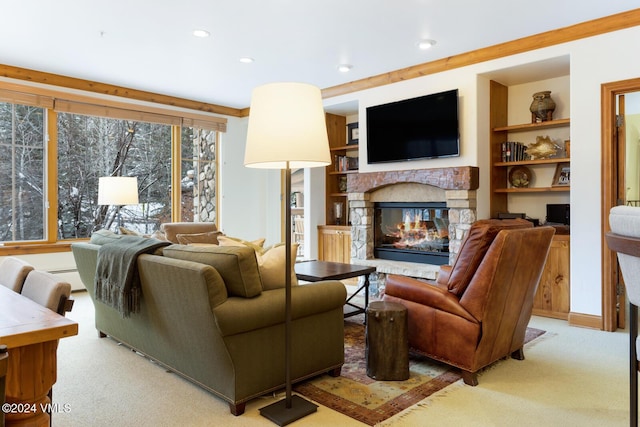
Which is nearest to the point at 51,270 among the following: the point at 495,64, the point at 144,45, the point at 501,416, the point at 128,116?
the point at 128,116

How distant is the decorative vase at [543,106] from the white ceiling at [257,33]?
2.46ft

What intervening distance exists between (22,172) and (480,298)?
5.05 meters

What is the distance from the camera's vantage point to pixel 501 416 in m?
2.22

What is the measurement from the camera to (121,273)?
2.73 metres

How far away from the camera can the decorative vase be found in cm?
443

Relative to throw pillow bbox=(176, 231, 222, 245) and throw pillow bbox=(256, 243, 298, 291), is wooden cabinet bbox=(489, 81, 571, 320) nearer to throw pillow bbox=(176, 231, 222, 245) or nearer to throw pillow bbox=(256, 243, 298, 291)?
throw pillow bbox=(256, 243, 298, 291)

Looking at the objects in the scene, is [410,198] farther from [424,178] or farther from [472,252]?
[472,252]

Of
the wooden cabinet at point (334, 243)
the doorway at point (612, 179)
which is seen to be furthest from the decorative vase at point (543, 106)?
the wooden cabinet at point (334, 243)

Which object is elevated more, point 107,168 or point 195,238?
point 107,168

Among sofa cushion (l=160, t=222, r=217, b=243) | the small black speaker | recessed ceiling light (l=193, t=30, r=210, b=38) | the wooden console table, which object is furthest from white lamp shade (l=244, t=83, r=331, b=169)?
the small black speaker

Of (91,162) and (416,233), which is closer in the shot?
(416,233)

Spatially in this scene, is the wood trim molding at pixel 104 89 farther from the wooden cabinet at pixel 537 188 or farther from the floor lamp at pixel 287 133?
Answer: the floor lamp at pixel 287 133

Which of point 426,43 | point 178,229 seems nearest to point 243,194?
point 178,229

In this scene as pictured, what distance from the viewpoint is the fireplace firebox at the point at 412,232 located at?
4.99m
